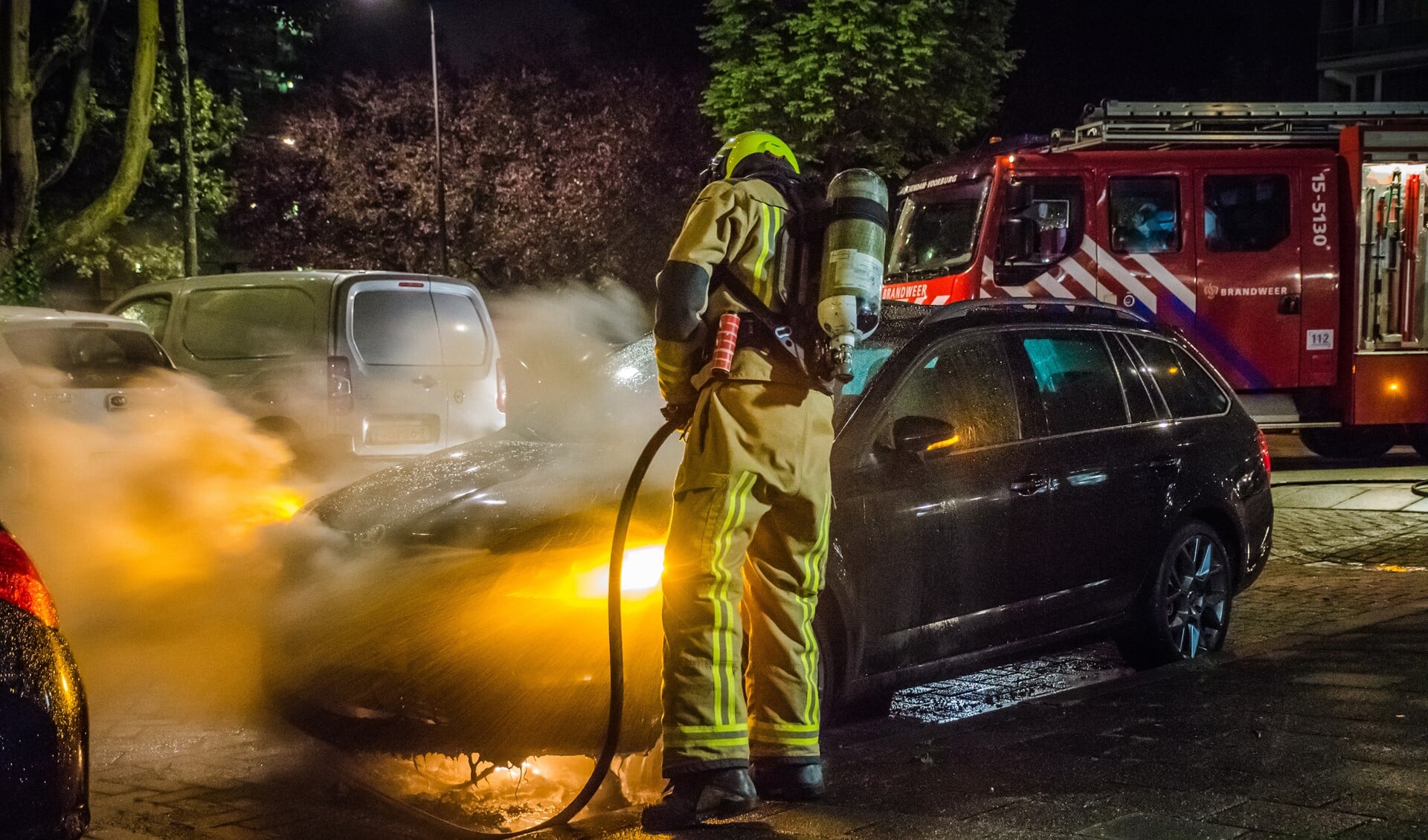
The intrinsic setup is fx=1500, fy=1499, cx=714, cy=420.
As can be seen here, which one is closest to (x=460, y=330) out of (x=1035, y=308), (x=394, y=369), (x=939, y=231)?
(x=394, y=369)

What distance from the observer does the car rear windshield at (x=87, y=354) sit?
873cm

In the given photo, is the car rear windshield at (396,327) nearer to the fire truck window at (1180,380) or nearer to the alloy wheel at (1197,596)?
the fire truck window at (1180,380)

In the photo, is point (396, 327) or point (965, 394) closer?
point (965, 394)

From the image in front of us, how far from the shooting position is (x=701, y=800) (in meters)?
3.82

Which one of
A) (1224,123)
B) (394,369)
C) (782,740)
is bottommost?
(782,740)

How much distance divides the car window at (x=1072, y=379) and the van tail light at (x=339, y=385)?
18.6 ft

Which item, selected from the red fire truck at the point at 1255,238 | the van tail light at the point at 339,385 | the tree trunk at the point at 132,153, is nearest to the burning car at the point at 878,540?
the van tail light at the point at 339,385

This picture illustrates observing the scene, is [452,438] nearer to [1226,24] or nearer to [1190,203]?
[1190,203]

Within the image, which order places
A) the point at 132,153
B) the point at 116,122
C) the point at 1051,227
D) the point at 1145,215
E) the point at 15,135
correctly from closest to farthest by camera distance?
the point at 1051,227, the point at 1145,215, the point at 15,135, the point at 132,153, the point at 116,122

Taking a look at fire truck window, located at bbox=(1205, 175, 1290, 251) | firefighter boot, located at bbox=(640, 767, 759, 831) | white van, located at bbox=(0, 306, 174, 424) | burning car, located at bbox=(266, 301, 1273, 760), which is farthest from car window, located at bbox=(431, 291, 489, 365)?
firefighter boot, located at bbox=(640, 767, 759, 831)

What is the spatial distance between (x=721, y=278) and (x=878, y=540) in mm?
1239

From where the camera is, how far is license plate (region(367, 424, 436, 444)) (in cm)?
1016

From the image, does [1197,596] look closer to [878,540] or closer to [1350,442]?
[878,540]

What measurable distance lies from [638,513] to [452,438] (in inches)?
240
